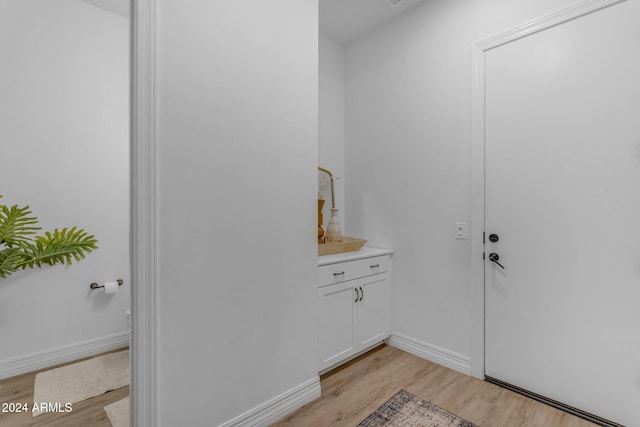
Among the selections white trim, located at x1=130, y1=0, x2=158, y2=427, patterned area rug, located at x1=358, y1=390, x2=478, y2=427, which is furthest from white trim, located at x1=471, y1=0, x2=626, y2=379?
white trim, located at x1=130, y1=0, x2=158, y2=427

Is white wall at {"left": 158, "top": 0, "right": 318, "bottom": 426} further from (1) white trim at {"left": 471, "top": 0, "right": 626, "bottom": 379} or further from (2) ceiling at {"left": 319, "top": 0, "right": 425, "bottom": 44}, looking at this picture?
(1) white trim at {"left": 471, "top": 0, "right": 626, "bottom": 379}

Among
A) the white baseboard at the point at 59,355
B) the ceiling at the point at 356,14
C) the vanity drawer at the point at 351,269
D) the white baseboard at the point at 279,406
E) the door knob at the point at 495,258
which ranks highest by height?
the ceiling at the point at 356,14

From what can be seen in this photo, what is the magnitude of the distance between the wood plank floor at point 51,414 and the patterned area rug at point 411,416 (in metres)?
1.40

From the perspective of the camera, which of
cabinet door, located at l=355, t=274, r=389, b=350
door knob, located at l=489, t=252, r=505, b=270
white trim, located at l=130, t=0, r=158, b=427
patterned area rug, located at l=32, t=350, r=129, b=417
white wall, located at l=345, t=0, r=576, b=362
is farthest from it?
cabinet door, located at l=355, t=274, r=389, b=350

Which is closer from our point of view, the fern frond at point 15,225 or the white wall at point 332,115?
the fern frond at point 15,225

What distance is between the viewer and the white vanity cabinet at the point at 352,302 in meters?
2.10

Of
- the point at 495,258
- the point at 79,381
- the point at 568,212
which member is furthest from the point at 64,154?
the point at 568,212

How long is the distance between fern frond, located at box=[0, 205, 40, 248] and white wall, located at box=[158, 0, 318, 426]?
993 millimetres

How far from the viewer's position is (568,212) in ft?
5.83

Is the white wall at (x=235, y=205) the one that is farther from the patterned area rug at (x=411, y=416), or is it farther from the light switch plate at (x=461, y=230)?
the light switch plate at (x=461, y=230)

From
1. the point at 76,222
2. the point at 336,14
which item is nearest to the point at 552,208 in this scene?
the point at 336,14

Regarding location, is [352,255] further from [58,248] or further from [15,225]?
[15,225]

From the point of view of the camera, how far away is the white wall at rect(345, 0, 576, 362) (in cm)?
219

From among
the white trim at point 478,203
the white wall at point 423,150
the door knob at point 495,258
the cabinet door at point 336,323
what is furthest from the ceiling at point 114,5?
the door knob at point 495,258
